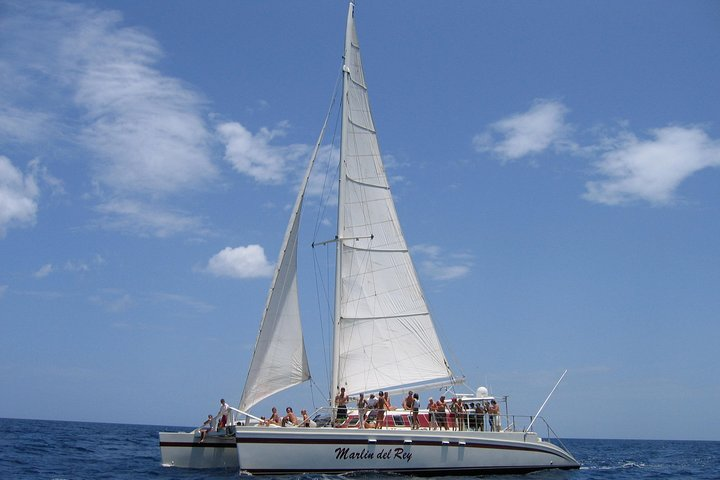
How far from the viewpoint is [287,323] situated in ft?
71.7

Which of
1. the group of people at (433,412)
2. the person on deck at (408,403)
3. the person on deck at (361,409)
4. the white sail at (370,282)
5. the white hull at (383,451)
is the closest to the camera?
the white hull at (383,451)

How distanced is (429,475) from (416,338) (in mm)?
4547

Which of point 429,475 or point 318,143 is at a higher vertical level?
point 318,143

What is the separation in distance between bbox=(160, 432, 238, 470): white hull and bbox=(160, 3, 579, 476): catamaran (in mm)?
32

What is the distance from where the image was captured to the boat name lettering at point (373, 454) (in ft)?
63.9

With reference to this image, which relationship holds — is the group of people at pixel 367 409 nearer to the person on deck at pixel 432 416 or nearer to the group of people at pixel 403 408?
the group of people at pixel 403 408

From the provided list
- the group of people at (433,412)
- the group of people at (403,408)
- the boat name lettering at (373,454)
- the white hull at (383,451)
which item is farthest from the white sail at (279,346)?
the boat name lettering at (373,454)

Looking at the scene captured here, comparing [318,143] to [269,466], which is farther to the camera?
[318,143]

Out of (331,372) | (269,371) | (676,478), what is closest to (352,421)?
(331,372)

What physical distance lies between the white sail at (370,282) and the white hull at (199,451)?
404cm

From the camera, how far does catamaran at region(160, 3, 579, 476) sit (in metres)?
19.5

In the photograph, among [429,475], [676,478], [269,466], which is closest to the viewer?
[269,466]

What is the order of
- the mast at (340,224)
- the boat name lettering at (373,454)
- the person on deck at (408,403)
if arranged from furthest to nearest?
1. the person on deck at (408,403)
2. the mast at (340,224)
3. the boat name lettering at (373,454)

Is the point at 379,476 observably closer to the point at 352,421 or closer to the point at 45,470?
the point at 352,421
